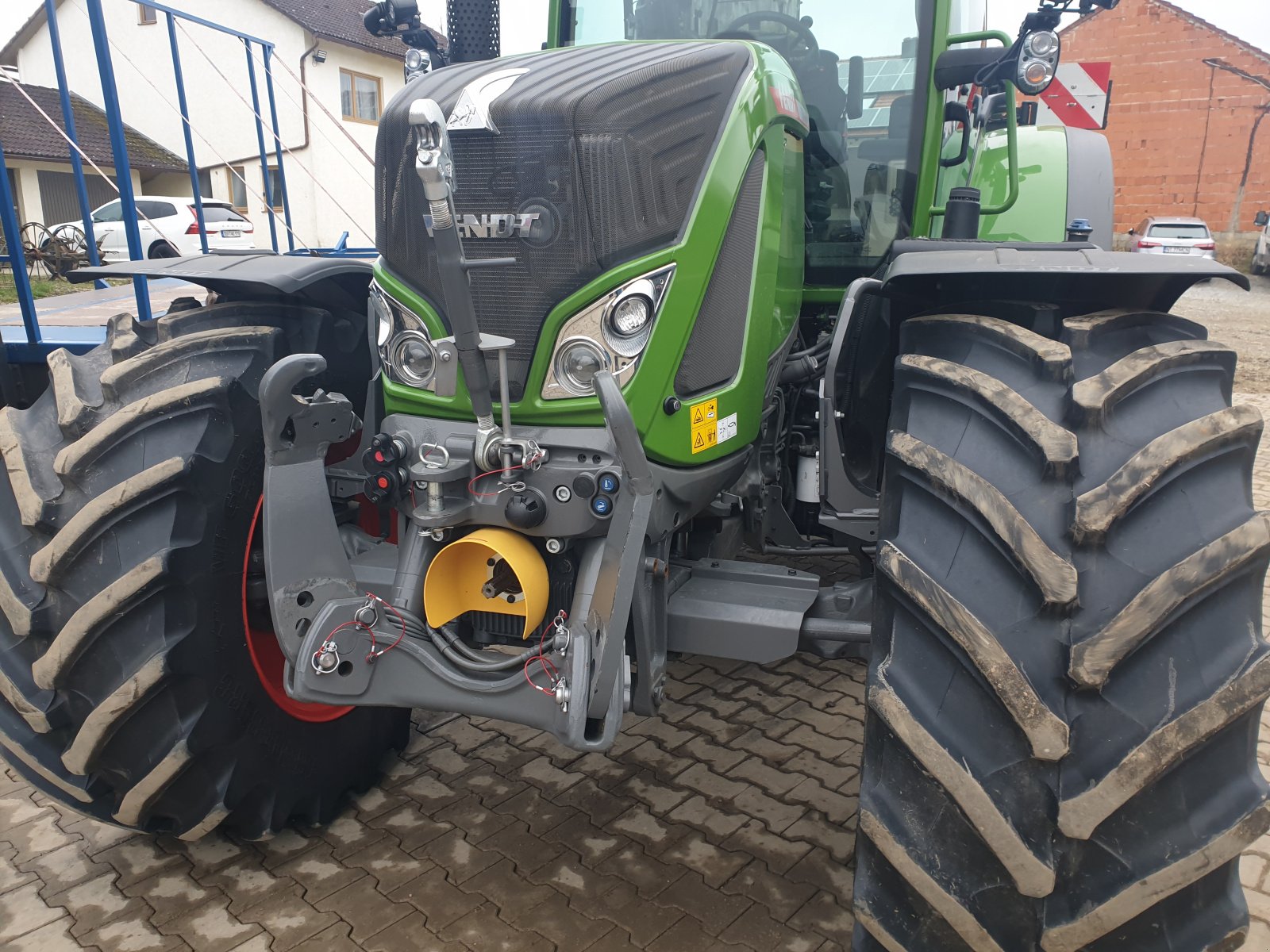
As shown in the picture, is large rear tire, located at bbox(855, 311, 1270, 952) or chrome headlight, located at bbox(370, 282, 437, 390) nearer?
large rear tire, located at bbox(855, 311, 1270, 952)

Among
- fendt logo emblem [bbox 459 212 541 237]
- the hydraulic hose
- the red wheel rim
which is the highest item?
fendt logo emblem [bbox 459 212 541 237]

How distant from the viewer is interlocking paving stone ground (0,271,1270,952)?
2.42m

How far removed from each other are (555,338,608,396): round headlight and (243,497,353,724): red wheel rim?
2.90 ft

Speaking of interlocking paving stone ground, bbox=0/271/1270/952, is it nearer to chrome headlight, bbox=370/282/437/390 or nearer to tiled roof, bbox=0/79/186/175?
chrome headlight, bbox=370/282/437/390

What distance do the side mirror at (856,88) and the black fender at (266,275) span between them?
1.63m

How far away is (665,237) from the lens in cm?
217

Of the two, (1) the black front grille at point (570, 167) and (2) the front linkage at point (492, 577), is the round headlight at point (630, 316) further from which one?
(2) the front linkage at point (492, 577)

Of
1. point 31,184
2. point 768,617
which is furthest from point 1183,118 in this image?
point 768,617

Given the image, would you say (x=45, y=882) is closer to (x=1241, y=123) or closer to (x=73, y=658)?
(x=73, y=658)

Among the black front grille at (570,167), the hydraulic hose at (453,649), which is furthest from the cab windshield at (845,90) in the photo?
the hydraulic hose at (453,649)

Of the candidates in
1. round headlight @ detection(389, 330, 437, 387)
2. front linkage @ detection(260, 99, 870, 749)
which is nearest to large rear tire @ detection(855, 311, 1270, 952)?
front linkage @ detection(260, 99, 870, 749)

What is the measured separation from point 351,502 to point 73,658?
757 mm

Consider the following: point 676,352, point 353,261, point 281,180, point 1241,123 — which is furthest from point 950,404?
point 1241,123

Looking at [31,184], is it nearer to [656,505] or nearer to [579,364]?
[579,364]
